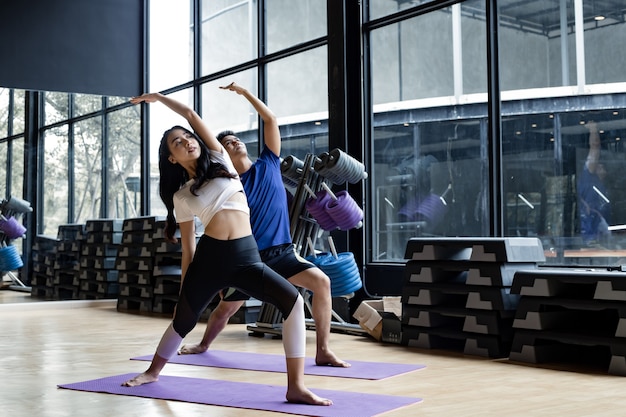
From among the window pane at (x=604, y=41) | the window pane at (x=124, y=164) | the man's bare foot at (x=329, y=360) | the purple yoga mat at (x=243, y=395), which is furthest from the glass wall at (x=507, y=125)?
the window pane at (x=124, y=164)

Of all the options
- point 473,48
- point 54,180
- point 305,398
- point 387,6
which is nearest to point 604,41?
point 473,48

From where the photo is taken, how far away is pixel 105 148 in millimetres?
10477

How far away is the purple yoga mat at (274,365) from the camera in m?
4.54

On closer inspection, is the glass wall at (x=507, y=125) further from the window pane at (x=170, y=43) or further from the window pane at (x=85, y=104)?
the window pane at (x=85, y=104)

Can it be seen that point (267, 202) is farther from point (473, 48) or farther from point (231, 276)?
point (473, 48)

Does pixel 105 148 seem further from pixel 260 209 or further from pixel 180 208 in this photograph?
pixel 180 208

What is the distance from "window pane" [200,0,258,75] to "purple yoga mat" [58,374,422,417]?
5.36 meters

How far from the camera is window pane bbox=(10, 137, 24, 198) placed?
967 cm

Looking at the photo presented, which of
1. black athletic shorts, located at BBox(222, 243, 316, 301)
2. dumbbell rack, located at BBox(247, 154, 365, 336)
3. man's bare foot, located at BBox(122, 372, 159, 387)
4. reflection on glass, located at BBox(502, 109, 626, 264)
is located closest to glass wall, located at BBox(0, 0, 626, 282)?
reflection on glass, located at BBox(502, 109, 626, 264)

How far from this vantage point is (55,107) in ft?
33.2

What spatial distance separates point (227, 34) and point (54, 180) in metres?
2.85

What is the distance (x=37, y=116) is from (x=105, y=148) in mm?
950

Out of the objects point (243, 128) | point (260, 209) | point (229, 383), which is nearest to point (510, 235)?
point (260, 209)

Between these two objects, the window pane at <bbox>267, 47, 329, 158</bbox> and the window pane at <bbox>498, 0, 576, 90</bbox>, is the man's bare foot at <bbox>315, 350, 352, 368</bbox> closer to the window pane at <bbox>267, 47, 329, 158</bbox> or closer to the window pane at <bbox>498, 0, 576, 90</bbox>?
the window pane at <bbox>498, 0, 576, 90</bbox>
